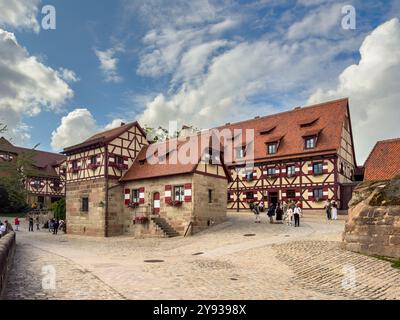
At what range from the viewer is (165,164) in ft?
85.7

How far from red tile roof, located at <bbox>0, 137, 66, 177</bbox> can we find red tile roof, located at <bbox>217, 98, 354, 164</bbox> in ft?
95.1

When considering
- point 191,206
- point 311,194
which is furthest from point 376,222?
point 311,194

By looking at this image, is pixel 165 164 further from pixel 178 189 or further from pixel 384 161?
pixel 384 161

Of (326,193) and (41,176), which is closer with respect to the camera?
(326,193)

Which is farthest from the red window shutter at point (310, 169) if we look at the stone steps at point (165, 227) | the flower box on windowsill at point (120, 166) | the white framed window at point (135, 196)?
the flower box on windowsill at point (120, 166)

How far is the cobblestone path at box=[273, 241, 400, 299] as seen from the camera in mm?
9375

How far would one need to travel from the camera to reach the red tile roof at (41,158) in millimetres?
50219

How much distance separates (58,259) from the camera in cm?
1395

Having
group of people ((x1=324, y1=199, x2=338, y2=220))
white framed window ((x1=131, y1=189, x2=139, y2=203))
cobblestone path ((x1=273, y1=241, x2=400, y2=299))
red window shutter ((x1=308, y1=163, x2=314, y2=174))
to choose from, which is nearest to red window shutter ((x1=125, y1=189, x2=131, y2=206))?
white framed window ((x1=131, y1=189, x2=139, y2=203))

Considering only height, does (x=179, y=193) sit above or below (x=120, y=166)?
below

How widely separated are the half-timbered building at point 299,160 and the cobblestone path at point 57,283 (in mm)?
23055

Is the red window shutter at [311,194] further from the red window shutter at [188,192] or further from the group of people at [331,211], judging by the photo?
the red window shutter at [188,192]

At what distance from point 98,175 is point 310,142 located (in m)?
17.7
